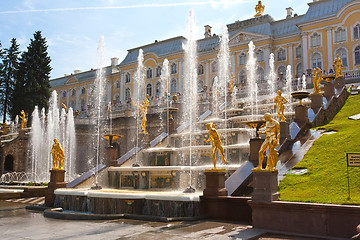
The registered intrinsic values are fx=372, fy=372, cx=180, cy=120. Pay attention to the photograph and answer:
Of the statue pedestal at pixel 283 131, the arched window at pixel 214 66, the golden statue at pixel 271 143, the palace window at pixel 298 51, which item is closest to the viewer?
the golden statue at pixel 271 143

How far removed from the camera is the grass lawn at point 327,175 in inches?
333

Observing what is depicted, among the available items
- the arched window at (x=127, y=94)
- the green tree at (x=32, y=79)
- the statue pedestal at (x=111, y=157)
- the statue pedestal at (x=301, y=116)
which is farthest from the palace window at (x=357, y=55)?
the green tree at (x=32, y=79)

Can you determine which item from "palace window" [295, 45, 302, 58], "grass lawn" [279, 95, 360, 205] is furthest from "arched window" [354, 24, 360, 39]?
"grass lawn" [279, 95, 360, 205]

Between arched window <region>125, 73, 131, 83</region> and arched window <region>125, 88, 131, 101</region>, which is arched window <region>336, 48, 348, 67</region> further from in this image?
arched window <region>125, 88, 131, 101</region>

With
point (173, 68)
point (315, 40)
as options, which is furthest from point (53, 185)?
point (173, 68)

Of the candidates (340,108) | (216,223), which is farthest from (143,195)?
(340,108)

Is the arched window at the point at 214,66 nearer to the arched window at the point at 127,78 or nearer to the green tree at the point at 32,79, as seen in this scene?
the arched window at the point at 127,78

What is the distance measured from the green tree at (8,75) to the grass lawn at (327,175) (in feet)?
142

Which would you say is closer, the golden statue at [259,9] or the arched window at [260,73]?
the arched window at [260,73]

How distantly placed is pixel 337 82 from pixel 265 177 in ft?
50.0

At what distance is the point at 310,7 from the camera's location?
150ft

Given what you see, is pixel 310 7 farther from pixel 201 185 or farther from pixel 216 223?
pixel 216 223

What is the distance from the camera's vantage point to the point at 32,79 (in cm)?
4609

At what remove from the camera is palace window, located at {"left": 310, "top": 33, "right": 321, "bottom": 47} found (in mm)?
43594
